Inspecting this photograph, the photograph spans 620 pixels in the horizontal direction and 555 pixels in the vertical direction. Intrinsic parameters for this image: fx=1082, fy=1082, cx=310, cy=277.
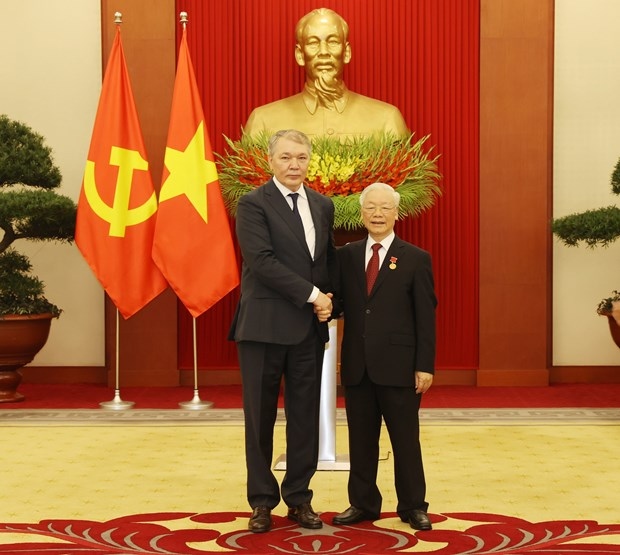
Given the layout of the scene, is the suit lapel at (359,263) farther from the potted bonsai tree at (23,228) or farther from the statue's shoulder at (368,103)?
the statue's shoulder at (368,103)

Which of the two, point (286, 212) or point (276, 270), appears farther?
point (286, 212)

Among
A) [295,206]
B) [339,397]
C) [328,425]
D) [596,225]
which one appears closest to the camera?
[295,206]

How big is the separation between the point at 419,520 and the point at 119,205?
3778 mm

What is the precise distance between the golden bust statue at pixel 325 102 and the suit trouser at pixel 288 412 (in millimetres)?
3668

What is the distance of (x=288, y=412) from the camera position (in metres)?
4.03

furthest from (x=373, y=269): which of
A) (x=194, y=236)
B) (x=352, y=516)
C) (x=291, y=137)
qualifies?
(x=194, y=236)

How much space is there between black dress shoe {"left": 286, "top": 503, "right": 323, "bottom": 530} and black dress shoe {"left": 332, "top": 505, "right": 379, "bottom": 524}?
0.07 metres

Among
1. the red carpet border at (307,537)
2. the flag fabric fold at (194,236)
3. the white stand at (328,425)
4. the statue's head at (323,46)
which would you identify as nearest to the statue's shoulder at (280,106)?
the statue's head at (323,46)

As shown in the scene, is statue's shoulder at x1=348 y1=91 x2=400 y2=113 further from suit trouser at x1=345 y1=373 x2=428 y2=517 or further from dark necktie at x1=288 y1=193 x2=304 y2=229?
suit trouser at x1=345 y1=373 x2=428 y2=517

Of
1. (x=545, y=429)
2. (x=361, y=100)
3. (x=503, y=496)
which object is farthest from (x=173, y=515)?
(x=361, y=100)

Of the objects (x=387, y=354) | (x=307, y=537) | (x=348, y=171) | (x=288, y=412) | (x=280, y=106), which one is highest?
(x=280, y=106)

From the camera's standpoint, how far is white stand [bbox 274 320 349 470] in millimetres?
5102

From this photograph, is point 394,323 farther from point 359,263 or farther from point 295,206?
point 295,206

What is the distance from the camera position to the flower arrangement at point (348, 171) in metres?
6.50
